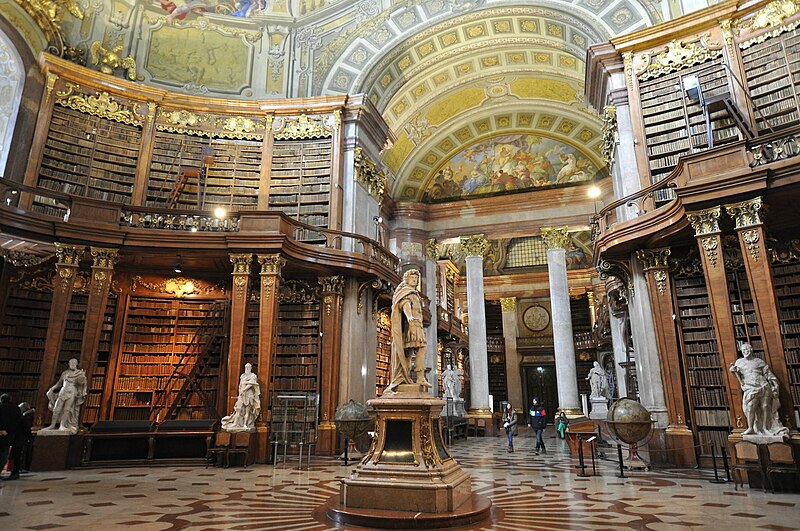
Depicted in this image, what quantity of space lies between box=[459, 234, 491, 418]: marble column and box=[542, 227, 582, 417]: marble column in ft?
7.22

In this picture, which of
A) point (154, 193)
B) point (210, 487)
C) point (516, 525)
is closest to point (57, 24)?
point (154, 193)

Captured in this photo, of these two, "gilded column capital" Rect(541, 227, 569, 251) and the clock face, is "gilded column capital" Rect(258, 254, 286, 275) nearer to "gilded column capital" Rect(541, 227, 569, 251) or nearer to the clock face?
"gilded column capital" Rect(541, 227, 569, 251)

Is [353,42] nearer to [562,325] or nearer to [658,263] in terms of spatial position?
[658,263]

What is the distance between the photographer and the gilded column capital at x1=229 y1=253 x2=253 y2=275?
926cm

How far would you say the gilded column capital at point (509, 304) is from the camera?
24469 millimetres

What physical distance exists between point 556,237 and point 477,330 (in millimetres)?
3891

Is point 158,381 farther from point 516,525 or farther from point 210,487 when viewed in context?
point 516,525

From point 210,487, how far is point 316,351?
4.94 metres

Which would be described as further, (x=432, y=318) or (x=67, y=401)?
(x=432, y=318)

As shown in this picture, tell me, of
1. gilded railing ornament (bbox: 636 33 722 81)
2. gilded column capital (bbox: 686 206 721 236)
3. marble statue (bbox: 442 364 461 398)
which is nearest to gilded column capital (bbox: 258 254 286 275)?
gilded column capital (bbox: 686 206 721 236)

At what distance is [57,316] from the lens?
27.1ft

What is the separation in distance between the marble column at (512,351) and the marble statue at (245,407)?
16.0 meters

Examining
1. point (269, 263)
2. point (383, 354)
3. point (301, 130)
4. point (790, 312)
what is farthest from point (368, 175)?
point (790, 312)

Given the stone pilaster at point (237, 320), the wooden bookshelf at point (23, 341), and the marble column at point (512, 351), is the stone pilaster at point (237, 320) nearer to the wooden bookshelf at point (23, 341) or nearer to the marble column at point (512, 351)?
the wooden bookshelf at point (23, 341)
